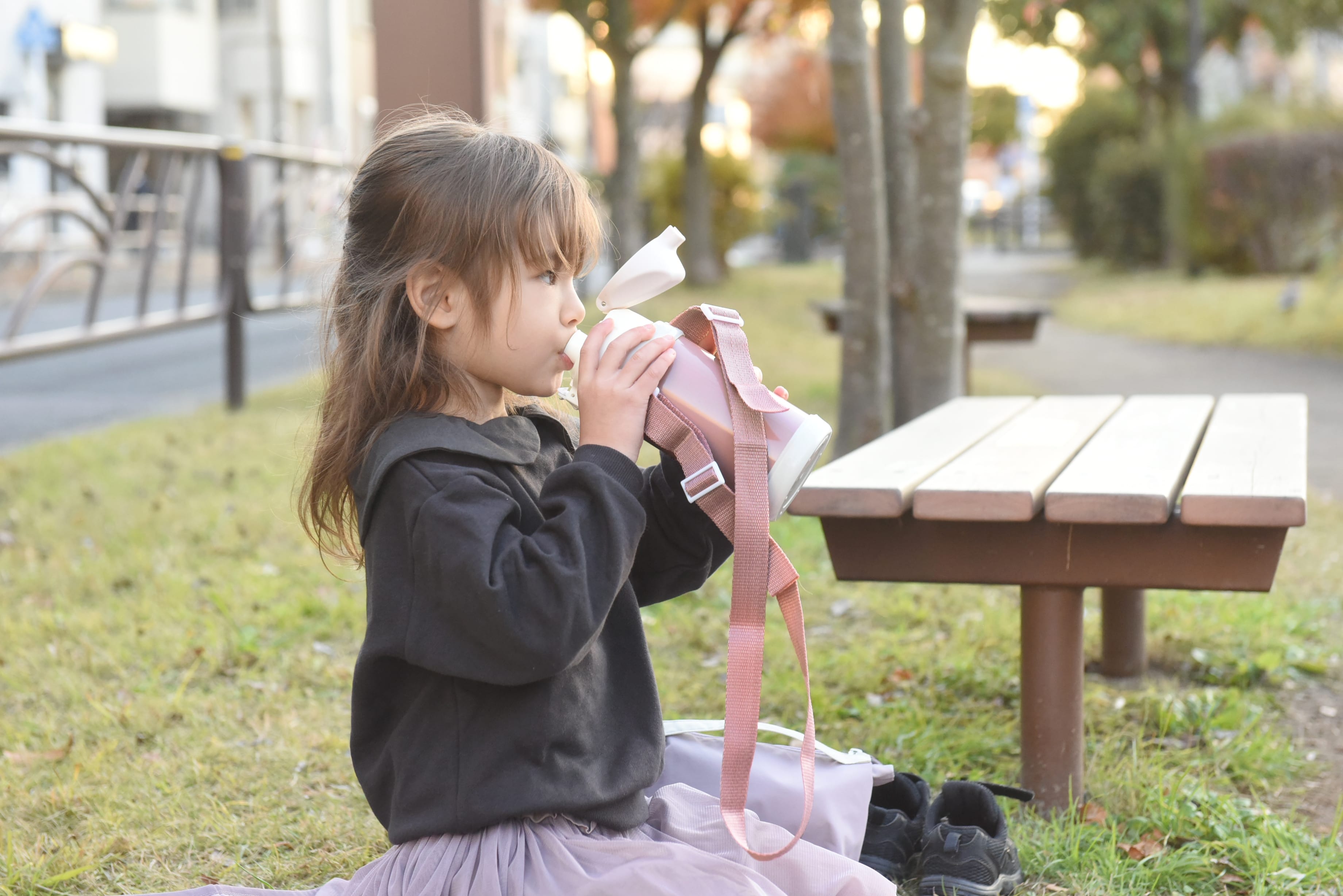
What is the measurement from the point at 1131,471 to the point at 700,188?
13725 mm

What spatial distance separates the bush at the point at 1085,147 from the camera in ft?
61.3

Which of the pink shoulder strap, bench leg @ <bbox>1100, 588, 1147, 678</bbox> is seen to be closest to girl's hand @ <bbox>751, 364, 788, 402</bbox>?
the pink shoulder strap

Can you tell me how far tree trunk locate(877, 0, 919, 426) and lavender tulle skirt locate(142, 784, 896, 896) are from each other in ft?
11.9

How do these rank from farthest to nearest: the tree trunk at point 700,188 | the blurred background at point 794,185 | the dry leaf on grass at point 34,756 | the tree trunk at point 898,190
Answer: the tree trunk at point 700,188, the tree trunk at point 898,190, the blurred background at point 794,185, the dry leaf on grass at point 34,756

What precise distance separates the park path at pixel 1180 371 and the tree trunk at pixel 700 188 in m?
4.78

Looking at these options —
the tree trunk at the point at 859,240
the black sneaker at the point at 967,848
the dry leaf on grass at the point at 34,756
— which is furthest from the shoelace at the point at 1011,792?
the tree trunk at the point at 859,240

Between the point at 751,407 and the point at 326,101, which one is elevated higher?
the point at 326,101

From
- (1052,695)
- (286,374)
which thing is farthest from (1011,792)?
(286,374)

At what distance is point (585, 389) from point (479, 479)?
163 mm

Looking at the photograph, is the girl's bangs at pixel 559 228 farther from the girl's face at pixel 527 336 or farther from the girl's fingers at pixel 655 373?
the girl's fingers at pixel 655 373

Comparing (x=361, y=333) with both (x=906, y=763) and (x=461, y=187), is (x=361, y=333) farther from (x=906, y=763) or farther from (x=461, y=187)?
(x=906, y=763)

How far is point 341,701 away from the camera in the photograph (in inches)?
121

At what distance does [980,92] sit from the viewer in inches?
1273

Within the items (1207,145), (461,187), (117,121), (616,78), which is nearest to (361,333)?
(461,187)
